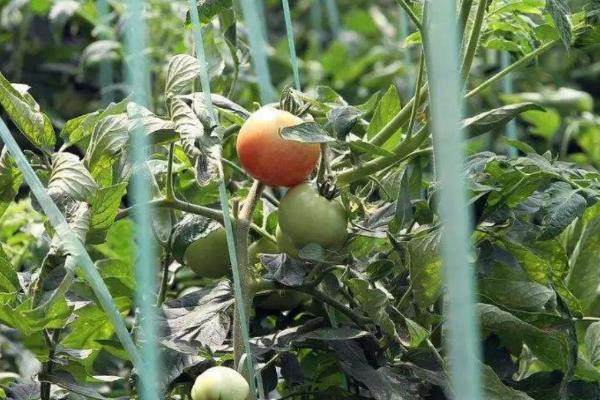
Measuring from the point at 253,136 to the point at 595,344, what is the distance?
0.33 m

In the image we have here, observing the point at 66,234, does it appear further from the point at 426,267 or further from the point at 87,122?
the point at 426,267

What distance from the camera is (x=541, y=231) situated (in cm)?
86

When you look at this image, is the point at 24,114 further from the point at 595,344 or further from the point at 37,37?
the point at 37,37

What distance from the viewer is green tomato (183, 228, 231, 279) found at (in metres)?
0.92

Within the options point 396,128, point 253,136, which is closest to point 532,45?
point 396,128

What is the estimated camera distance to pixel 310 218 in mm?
848

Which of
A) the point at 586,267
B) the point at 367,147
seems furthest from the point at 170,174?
the point at 586,267

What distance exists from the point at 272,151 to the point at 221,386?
0.18 m

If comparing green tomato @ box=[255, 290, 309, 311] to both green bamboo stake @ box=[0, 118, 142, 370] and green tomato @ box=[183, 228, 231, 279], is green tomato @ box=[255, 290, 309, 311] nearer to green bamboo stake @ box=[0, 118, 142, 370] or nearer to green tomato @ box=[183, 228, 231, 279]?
green tomato @ box=[183, 228, 231, 279]

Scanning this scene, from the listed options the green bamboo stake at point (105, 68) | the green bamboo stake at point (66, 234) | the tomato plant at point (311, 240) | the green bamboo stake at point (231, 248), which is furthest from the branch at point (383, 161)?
the green bamboo stake at point (105, 68)

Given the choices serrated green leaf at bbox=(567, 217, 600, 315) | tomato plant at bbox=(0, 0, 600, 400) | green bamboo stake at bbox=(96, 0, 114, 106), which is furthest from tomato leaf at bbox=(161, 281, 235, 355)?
green bamboo stake at bbox=(96, 0, 114, 106)

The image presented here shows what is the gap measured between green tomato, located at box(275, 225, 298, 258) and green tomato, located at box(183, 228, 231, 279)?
1.9 inches

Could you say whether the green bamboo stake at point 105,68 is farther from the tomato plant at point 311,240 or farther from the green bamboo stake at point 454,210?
the green bamboo stake at point 454,210

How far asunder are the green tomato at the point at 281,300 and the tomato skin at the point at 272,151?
0.12 m
